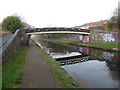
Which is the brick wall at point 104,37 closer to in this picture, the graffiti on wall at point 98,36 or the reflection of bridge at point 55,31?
the graffiti on wall at point 98,36

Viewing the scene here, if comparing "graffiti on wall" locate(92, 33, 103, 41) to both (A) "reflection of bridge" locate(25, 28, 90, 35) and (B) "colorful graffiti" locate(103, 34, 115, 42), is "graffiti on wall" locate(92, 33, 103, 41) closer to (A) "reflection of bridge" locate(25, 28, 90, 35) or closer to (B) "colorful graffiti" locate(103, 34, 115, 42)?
(B) "colorful graffiti" locate(103, 34, 115, 42)

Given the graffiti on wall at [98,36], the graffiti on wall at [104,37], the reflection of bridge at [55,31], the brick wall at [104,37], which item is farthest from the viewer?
the reflection of bridge at [55,31]

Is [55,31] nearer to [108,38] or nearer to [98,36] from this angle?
[98,36]

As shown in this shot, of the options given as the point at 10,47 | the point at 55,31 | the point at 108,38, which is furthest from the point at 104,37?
the point at 10,47

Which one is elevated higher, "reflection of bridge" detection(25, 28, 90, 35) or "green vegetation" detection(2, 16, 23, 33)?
"green vegetation" detection(2, 16, 23, 33)

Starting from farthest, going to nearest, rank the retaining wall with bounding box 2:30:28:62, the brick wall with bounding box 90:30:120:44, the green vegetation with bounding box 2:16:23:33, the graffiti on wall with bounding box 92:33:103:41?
1. the green vegetation with bounding box 2:16:23:33
2. the graffiti on wall with bounding box 92:33:103:41
3. the brick wall with bounding box 90:30:120:44
4. the retaining wall with bounding box 2:30:28:62

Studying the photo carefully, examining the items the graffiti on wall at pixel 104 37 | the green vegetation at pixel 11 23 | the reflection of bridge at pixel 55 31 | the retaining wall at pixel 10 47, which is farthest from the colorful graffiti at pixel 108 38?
the green vegetation at pixel 11 23

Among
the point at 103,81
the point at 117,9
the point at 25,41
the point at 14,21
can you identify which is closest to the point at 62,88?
the point at 103,81

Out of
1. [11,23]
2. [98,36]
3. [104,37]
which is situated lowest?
[104,37]

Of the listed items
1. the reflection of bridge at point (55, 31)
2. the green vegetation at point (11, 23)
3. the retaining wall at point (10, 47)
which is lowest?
the retaining wall at point (10, 47)

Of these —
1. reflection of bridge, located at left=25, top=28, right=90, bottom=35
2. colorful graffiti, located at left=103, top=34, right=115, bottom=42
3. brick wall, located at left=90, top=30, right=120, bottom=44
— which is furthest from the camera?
reflection of bridge, located at left=25, top=28, right=90, bottom=35

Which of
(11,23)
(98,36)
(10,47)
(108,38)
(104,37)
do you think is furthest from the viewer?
(11,23)

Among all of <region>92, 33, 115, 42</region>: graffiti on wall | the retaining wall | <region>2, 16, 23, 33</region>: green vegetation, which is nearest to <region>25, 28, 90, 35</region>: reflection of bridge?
<region>92, 33, 115, 42</region>: graffiti on wall

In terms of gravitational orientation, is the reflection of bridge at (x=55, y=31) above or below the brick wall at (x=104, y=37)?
above
